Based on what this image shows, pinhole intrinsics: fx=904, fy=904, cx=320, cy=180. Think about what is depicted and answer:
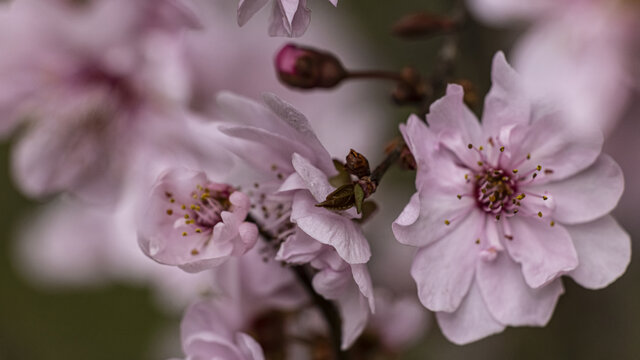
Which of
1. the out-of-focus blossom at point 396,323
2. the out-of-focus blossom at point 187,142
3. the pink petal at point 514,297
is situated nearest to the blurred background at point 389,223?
the out-of-focus blossom at point 187,142

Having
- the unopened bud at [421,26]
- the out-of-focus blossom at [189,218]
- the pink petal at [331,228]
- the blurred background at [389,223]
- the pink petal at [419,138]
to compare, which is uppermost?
the unopened bud at [421,26]

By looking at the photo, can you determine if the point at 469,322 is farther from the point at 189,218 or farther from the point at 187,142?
the point at 187,142

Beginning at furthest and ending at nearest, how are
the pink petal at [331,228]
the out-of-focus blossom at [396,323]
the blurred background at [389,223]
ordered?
the blurred background at [389,223]
the out-of-focus blossom at [396,323]
the pink petal at [331,228]

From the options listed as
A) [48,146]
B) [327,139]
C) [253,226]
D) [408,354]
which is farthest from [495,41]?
A: [253,226]

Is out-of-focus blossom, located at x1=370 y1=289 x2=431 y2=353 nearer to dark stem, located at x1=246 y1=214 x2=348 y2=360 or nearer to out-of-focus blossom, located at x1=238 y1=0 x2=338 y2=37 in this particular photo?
dark stem, located at x1=246 y1=214 x2=348 y2=360

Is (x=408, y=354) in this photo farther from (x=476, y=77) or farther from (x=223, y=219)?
(x=223, y=219)

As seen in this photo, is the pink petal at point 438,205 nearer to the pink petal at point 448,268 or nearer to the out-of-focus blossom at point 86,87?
the pink petal at point 448,268

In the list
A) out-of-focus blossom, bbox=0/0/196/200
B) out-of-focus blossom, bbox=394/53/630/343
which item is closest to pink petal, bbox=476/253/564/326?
out-of-focus blossom, bbox=394/53/630/343
